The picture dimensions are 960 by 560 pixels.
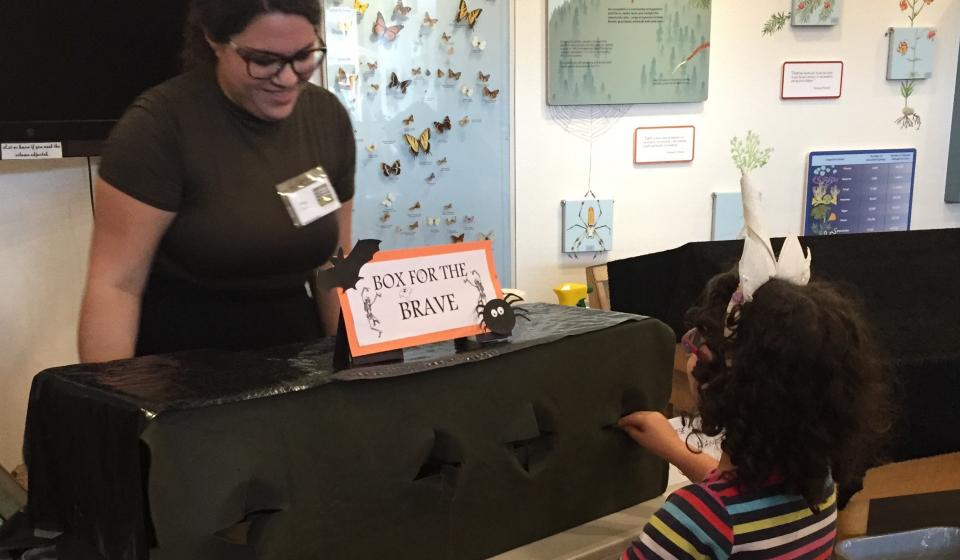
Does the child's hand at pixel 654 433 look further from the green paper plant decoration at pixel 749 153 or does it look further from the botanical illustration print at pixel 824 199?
the botanical illustration print at pixel 824 199

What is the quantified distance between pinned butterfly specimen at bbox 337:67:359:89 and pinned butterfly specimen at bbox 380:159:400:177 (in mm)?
246

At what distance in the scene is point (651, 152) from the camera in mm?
2738

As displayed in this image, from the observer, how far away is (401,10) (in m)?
2.37

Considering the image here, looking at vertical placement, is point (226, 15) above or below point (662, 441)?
above

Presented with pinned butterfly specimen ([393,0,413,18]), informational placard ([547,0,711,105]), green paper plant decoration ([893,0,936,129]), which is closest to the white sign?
pinned butterfly specimen ([393,0,413,18])

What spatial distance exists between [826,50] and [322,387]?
2675mm

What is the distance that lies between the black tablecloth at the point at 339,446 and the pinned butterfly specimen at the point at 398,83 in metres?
1.52

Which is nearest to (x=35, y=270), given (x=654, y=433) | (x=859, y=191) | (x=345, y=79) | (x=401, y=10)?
(x=345, y=79)

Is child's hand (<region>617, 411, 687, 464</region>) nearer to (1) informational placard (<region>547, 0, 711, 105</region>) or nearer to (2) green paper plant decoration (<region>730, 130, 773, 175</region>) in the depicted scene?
(1) informational placard (<region>547, 0, 711, 105</region>)

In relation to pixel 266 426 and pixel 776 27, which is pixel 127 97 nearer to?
pixel 266 426

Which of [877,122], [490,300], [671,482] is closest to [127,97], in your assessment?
[490,300]

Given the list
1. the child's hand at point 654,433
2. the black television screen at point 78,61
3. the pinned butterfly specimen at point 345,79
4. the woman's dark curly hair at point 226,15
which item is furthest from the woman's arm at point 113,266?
the pinned butterfly specimen at point 345,79

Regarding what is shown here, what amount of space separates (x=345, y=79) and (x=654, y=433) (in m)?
1.64

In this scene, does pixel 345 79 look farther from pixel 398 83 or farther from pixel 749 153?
pixel 749 153
